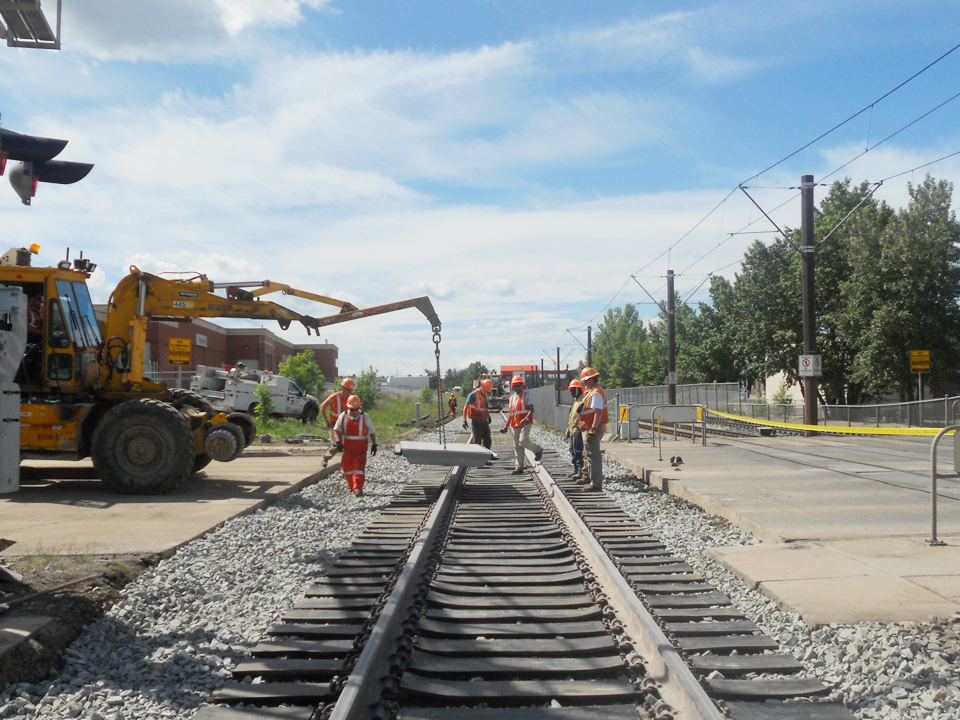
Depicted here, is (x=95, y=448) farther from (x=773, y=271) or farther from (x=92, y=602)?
(x=773, y=271)

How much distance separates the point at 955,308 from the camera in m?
33.3

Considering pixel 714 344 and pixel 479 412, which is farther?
pixel 714 344

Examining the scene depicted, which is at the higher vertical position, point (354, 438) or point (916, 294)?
point (916, 294)

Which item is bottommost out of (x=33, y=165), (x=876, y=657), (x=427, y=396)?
(x=876, y=657)

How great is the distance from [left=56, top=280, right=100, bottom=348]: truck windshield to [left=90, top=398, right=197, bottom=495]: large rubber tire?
1.28m

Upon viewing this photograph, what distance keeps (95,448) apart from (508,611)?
8331 millimetres

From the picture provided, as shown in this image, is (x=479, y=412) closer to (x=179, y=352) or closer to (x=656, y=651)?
(x=179, y=352)

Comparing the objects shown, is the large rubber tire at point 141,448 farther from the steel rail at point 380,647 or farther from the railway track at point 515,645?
the steel rail at point 380,647

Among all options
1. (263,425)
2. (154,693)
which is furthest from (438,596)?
(263,425)

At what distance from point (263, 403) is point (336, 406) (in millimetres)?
16380

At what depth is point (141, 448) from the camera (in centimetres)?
1193

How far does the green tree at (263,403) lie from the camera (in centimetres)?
2967

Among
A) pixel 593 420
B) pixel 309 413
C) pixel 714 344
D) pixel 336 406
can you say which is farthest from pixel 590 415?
pixel 714 344

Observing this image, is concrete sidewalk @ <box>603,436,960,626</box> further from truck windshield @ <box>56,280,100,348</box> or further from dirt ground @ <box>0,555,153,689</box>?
truck windshield @ <box>56,280,100,348</box>
